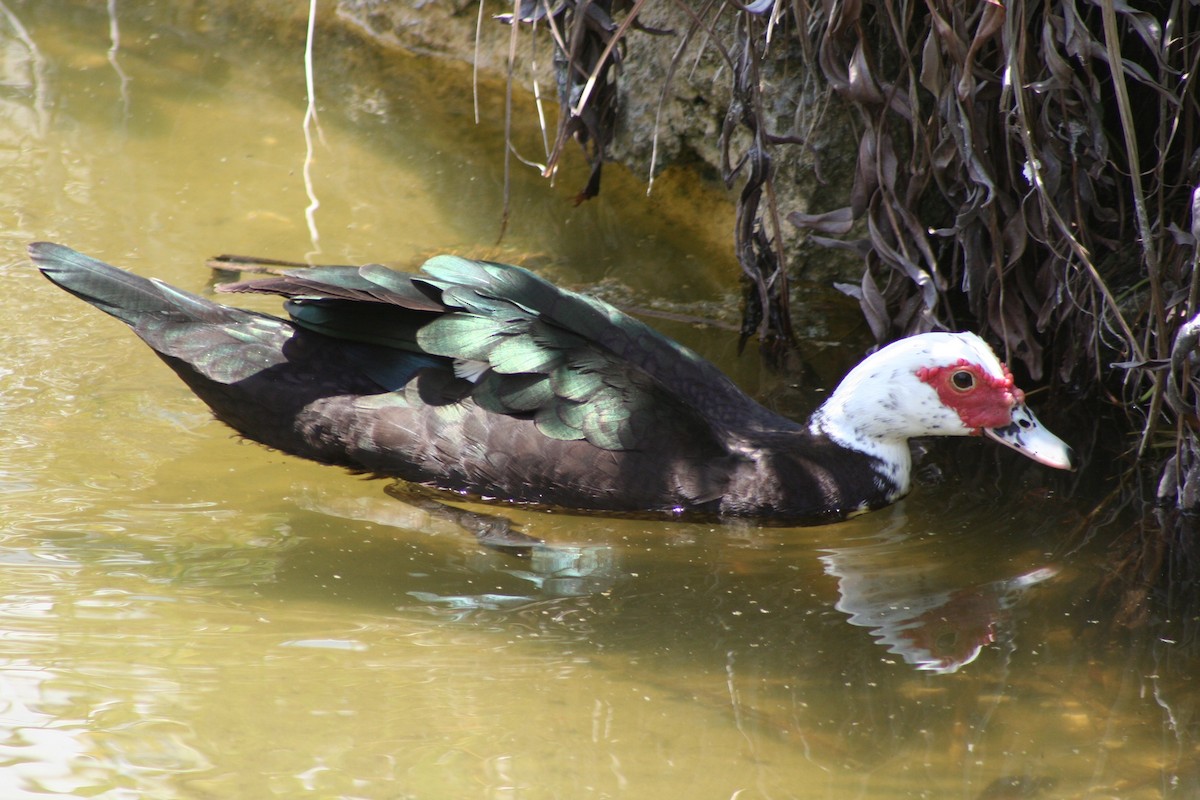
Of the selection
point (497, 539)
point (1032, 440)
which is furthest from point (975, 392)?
point (497, 539)

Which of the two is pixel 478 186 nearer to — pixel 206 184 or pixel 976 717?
pixel 206 184

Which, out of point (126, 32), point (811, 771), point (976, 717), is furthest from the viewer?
point (126, 32)

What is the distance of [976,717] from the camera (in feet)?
9.09

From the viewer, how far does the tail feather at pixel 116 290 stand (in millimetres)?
3664

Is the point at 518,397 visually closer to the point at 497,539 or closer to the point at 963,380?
the point at 497,539

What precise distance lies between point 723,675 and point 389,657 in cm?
74

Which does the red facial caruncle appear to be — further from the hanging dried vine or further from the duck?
the hanging dried vine

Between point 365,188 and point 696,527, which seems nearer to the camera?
point 696,527

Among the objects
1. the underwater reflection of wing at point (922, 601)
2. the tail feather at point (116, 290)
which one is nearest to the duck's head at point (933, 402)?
the underwater reflection of wing at point (922, 601)

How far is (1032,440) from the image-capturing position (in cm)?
373

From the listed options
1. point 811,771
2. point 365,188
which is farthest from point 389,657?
point 365,188

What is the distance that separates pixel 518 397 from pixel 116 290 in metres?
1.21

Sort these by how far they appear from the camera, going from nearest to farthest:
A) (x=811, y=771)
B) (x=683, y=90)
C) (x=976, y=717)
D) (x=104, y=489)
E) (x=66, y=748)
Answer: (x=66, y=748) < (x=811, y=771) < (x=976, y=717) < (x=104, y=489) < (x=683, y=90)

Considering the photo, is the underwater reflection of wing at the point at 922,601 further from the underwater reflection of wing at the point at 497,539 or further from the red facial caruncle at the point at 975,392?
the underwater reflection of wing at the point at 497,539
